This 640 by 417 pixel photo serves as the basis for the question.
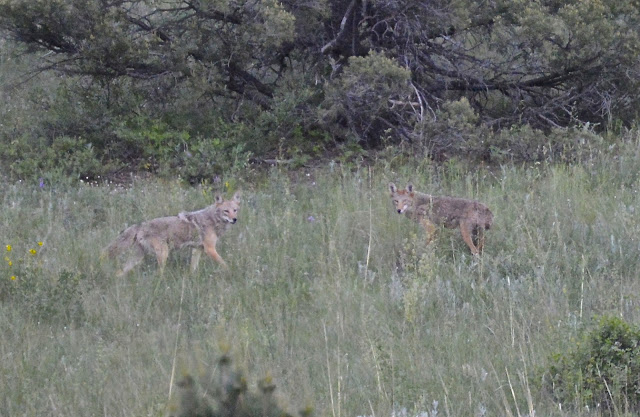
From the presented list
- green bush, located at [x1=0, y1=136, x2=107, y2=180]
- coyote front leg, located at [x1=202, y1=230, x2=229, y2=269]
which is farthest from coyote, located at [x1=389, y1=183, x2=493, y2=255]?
green bush, located at [x1=0, y1=136, x2=107, y2=180]

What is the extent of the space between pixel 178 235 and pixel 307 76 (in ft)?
16.9

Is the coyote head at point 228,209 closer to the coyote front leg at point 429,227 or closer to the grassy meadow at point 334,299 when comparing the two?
the grassy meadow at point 334,299

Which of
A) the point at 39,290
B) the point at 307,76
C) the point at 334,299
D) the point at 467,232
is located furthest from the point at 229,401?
the point at 307,76

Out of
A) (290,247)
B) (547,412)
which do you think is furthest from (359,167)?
(547,412)

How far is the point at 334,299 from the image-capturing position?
751cm

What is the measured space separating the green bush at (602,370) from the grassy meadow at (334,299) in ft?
0.44

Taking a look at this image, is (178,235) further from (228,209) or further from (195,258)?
(228,209)

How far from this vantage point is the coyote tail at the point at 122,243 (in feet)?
28.5

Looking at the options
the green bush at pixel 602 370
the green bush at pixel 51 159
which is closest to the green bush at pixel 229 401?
the green bush at pixel 602 370

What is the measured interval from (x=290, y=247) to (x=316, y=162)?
4.16m

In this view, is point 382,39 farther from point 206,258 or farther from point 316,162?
point 206,258

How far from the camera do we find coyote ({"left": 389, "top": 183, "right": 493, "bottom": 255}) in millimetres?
8820

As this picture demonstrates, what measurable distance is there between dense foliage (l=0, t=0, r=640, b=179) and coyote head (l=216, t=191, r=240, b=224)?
8.53 feet

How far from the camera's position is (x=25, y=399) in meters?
5.94
